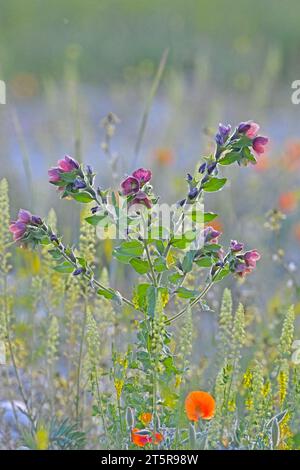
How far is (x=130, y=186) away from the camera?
1555 millimetres

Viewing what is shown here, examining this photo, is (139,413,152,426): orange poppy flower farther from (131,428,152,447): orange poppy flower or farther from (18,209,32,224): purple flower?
(18,209,32,224): purple flower

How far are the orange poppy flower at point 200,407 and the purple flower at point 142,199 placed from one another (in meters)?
0.38

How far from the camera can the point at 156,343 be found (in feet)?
5.33

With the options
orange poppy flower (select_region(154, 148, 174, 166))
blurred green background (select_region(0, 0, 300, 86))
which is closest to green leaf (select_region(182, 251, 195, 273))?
orange poppy flower (select_region(154, 148, 174, 166))

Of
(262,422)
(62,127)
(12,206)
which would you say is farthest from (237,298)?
(62,127)

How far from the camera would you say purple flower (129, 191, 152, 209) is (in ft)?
5.10

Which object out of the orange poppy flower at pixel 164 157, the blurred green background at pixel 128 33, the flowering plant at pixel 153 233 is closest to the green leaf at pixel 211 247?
the flowering plant at pixel 153 233

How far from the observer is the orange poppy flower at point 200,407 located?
1.69 metres

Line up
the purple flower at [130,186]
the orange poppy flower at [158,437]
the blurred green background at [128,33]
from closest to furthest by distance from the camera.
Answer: the purple flower at [130,186] → the orange poppy flower at [158,437] → the blurred green background at [128,33]

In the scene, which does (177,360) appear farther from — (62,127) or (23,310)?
(62,127)

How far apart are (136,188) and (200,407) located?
430 millimetres

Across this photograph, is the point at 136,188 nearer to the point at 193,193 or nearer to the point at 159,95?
the point at 193,193

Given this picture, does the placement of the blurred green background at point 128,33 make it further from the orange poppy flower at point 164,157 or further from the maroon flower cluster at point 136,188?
the maroon flower cluster at point 136,188

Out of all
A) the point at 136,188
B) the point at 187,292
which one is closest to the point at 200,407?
the point at 187,292
